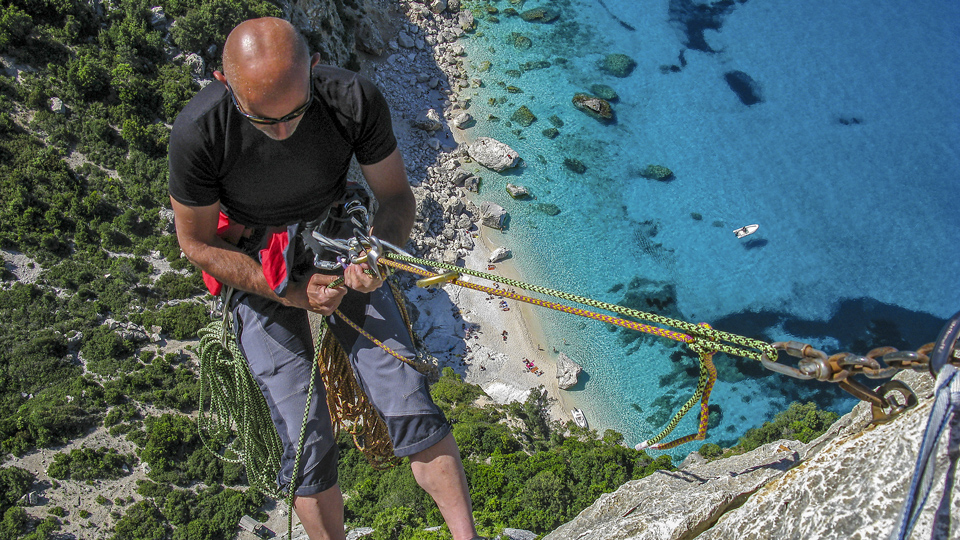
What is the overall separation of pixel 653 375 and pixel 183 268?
1611cm

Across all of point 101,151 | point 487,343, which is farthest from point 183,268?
point 487,343

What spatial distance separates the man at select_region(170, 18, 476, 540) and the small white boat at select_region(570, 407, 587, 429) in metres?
16.8

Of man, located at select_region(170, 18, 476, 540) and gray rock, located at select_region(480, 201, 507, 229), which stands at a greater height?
man, located at select_region(170, 18, 476, 540)

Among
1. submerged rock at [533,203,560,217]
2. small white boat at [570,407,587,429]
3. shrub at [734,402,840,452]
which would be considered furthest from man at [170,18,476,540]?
submerged rock at [533,203,560,217]

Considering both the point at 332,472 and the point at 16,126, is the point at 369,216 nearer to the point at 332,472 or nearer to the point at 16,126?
the point at 332,472

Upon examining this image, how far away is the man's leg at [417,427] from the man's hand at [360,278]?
0.53 m

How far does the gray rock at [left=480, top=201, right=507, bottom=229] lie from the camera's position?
23.7m

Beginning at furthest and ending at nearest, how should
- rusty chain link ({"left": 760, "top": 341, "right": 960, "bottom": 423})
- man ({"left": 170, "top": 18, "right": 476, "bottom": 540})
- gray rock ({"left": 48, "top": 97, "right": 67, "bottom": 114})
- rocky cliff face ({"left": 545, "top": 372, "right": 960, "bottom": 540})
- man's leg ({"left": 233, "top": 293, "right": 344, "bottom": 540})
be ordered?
gray rock ({"left": 48, "top": 97, "right": 67, "bottom": 114})
man's leg ({"left": 233, "top": 293, "right": 344, "bottom": 540})
man ({"left": 170, "top": 18, "right": 476, "bottom": 540})
rocky cliff face ({"left": 545, "top": 372, "right": 960, "bottom": 540})
rusty chain link ({"left": 760, "top": 341, "right": 960, "bottom": 423})

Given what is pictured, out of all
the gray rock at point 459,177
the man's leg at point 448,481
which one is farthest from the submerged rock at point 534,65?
the man's leg at point 448,481

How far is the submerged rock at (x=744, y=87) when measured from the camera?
93.0 feet

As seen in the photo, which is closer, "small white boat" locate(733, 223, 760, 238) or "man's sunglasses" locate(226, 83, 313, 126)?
"man's sunglasses" locate(226, 83, 313, 126)

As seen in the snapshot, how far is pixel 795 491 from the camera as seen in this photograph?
2732mm

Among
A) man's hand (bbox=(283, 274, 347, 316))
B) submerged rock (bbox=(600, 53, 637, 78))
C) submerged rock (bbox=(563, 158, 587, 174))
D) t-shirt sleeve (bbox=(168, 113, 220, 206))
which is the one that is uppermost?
t-shirt sleeve (bbox=(168, 113, 220, 206))

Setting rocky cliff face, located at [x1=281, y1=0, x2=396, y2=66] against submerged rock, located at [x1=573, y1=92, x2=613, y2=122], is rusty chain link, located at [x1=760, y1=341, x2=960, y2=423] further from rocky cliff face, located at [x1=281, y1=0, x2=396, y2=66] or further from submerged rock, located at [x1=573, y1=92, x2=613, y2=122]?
submerged rock, located at [x1=573, y1=92, x2=613, y2=122]
